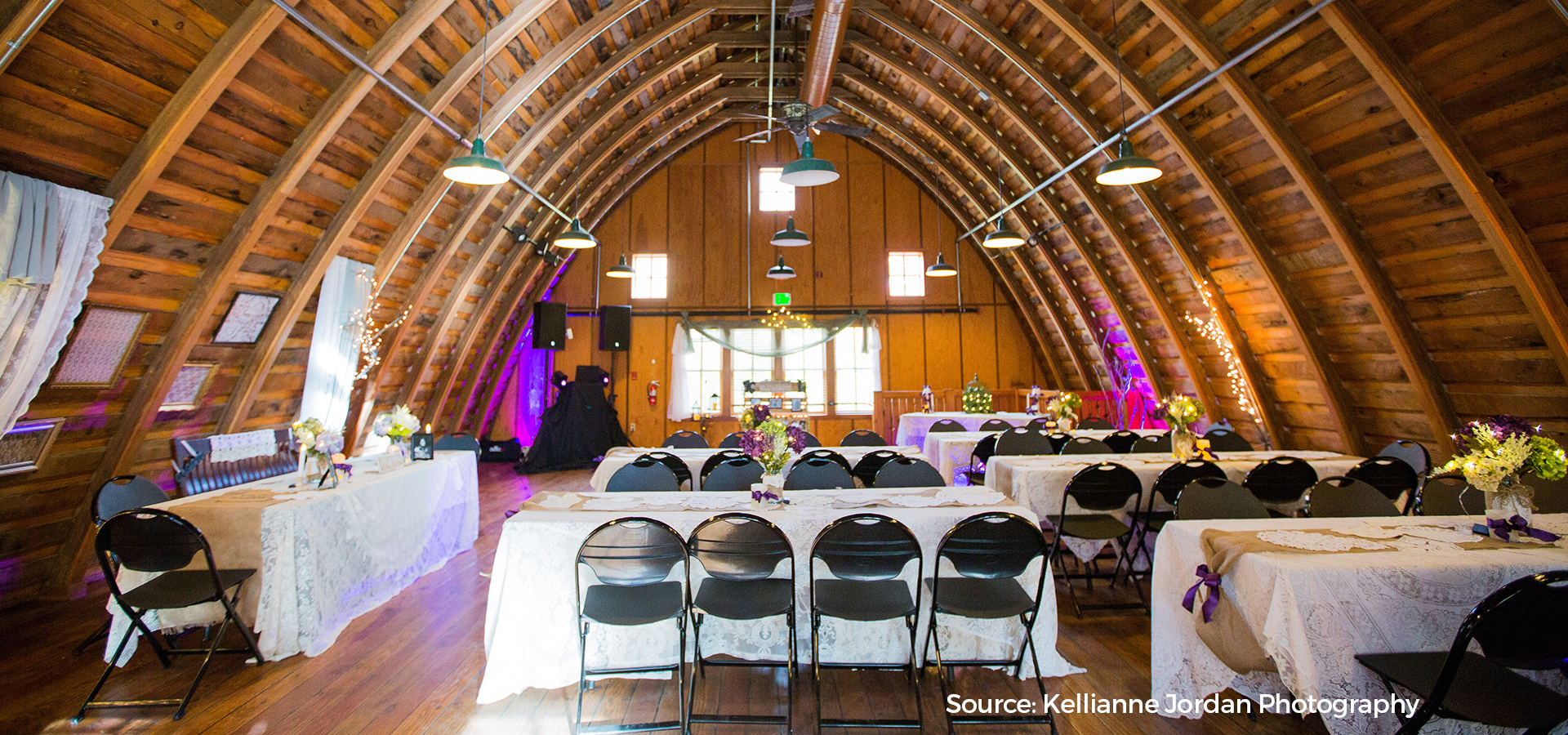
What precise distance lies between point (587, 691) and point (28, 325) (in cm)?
411

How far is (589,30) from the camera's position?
20.8 ft

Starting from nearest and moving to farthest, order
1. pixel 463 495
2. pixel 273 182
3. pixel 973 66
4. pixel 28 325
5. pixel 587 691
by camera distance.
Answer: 1. pixel 587 691
2. pixel 28 325
3. pixel 273 182
4. pixel 463 495
5. pixel 973 66

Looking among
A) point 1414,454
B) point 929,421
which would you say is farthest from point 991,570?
point 929,421

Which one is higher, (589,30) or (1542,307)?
(589,30)

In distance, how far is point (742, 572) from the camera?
9.46 feet

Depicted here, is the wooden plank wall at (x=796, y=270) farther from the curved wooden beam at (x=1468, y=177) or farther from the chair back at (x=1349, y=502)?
the chair back at (x=1349, y=502)

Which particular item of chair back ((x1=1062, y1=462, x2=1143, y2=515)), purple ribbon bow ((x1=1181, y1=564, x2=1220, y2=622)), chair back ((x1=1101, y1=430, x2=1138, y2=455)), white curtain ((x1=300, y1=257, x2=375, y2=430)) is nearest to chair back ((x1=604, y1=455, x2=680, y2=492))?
chair back ((x1=1062, y1=462, x2=1143, y2=515))

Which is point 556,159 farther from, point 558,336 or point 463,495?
point 463,495

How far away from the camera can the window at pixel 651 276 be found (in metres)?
Answer: 12.1

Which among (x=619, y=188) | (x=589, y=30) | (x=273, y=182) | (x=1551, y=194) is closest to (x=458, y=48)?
(x=589, y=30)

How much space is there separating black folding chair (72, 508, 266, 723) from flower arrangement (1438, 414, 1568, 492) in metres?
5.94

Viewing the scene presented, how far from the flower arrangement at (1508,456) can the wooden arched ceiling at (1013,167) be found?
8.74 ft

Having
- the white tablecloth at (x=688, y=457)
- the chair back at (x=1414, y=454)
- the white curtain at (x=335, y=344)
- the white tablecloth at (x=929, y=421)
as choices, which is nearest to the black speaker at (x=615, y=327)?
the white curtain at (x=335, y=344)

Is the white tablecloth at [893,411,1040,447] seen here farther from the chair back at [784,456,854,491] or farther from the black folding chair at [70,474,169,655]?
the black folding chair at [70,474,169,655]
